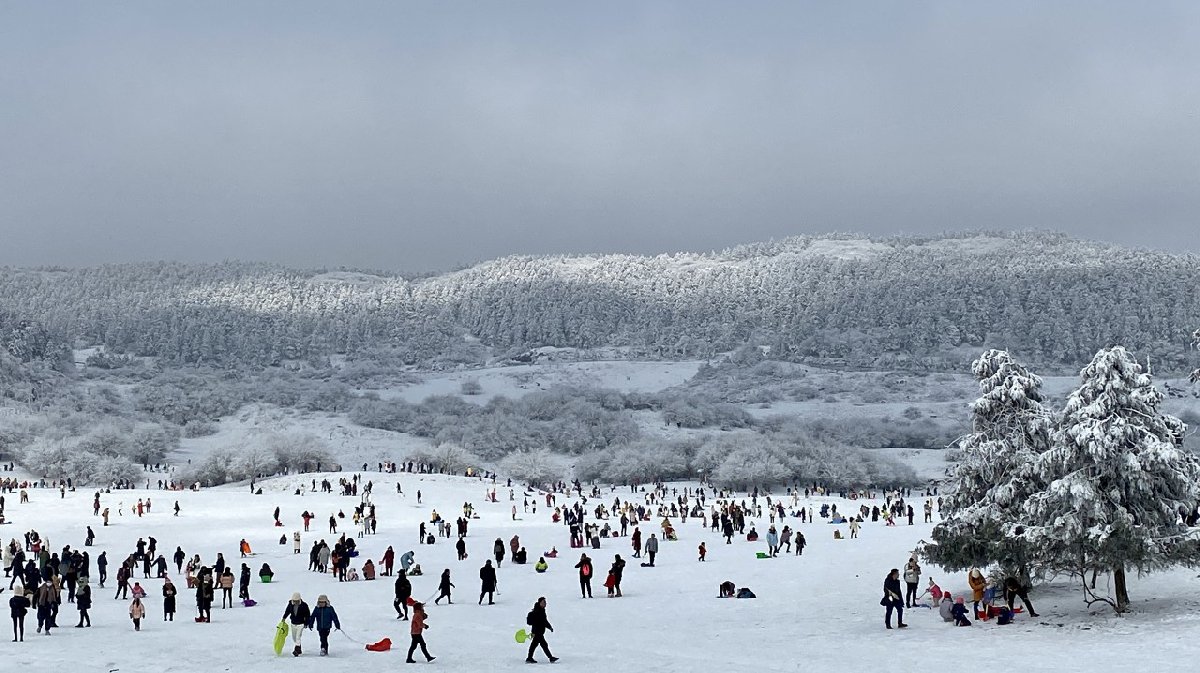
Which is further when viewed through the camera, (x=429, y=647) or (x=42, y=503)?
(x=42, y=503)

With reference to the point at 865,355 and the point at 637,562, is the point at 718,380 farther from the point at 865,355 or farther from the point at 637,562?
the point at 637,562

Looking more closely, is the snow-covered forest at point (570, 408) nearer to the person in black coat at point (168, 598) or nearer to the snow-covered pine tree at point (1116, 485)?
the snow-covered pine tree at point (1116, 485)

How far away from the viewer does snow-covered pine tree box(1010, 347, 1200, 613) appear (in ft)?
63.6

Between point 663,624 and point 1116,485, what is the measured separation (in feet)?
29.6

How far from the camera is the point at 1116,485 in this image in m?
20.0

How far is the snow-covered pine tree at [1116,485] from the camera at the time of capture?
19.4 meters

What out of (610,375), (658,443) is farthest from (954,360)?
(658,443)

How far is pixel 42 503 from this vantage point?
5022 cm

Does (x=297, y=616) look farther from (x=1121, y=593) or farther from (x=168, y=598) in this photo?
(x=1121, y=593)

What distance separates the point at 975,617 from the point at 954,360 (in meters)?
172

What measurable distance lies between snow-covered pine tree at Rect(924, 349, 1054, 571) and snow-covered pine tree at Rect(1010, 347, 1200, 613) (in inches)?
40.5

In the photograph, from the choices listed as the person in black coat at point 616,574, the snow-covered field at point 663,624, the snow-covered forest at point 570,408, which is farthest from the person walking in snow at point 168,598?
the snow-covered forest at point 570,408

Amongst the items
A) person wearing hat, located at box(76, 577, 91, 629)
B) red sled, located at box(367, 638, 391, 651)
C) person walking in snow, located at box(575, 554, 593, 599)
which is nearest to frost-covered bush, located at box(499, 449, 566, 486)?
person walking in snow, located at box(575, 554, 593, 599)

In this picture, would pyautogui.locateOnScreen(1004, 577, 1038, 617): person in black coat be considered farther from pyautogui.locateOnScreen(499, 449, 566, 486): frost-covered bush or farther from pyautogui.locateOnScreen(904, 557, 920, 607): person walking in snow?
pyautogui.locateOnScreen(499, 449, 566, 486): frost-covered bush
